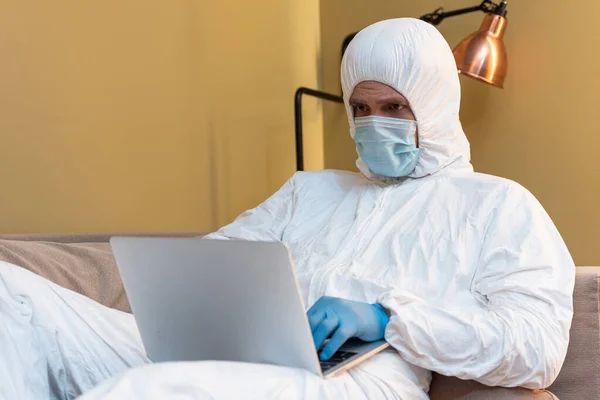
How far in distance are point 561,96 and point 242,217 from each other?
125 centimetres

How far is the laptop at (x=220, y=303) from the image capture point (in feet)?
3.07

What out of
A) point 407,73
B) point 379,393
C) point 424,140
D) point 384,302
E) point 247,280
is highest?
point 407,73

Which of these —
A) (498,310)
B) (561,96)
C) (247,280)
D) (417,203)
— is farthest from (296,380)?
(561,96)

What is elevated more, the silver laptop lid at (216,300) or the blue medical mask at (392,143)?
the blue medical mask at (392,143)

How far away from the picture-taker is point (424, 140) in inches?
61.7

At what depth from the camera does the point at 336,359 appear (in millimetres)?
1093

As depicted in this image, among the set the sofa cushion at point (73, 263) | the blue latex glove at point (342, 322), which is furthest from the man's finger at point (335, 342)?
the sofa cushion at point (73, 263)

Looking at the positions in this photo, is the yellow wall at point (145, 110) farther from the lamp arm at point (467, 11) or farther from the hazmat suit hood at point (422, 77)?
the hazmat suit hood at point (422, 77)

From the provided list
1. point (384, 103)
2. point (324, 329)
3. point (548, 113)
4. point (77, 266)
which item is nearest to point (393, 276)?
point (324, 329)

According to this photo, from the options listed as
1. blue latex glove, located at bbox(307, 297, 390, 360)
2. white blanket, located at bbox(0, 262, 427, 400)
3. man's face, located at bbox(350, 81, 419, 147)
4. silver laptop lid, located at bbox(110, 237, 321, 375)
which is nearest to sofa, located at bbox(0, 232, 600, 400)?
white blanket, located at bbox(0, 262, 427, 400)

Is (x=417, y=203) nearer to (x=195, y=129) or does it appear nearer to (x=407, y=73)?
(x=407, y=73)

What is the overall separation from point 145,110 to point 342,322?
134cm

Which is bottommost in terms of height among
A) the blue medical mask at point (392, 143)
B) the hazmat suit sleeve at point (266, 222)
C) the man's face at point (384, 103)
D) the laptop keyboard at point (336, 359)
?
the laptop keyboard at point (336, 359)

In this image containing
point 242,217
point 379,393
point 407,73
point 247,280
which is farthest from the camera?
point 242,217
